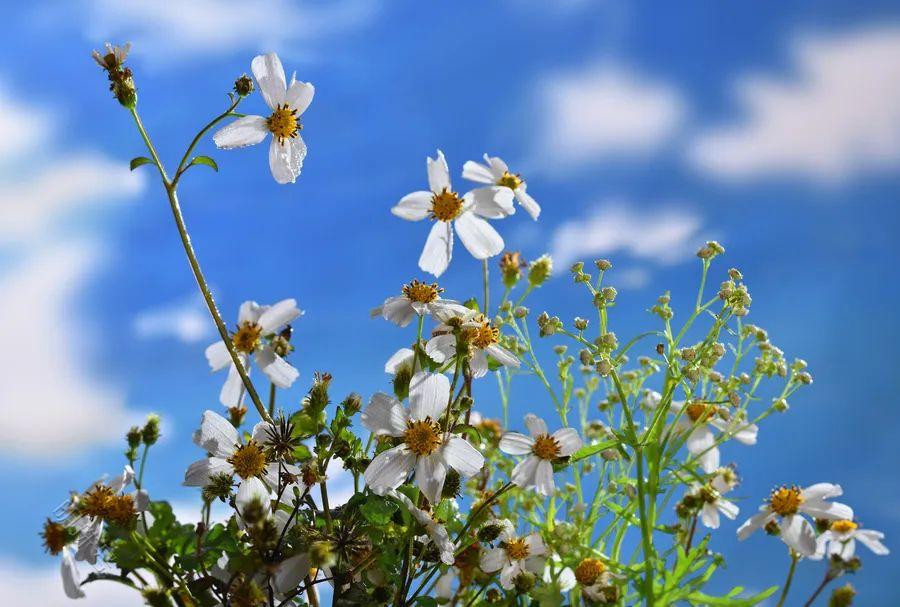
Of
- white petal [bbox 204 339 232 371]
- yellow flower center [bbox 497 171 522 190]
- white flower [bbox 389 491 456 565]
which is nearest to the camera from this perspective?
white flower [bbox 389 491 456 565]

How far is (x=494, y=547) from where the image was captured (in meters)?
1.39

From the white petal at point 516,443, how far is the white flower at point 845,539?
486 millimetres

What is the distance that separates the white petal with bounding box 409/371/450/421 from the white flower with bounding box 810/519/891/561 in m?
0.66

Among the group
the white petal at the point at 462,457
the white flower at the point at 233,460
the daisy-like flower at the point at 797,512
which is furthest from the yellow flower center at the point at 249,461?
the daisy-like flower at the point at 797,512

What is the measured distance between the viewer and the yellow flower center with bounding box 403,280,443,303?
1.28 metres

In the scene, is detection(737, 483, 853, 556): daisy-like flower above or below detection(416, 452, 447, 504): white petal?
above

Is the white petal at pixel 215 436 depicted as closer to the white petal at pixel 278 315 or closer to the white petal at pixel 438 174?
the white petal at pixel 278 315

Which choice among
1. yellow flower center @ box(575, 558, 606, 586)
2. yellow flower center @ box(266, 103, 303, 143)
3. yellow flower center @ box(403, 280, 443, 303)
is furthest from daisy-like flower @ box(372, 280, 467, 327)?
yellow flower center @ box(575, 558, 606, 586)

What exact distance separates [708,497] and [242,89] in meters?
1.04

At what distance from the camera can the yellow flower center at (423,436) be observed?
1143 mm

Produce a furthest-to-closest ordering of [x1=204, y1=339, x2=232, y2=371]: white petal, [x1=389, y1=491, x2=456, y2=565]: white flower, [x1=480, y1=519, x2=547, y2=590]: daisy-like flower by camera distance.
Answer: [x1=480, y1=519, x2=547, y2=590]: daisy-like flower
[x1=204, y1=339, x2=232, y2=371]: white petal
[x1=389, y1=491, x2=456, y2=565]: white flower

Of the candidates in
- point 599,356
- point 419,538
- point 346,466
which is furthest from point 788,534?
point 346,466

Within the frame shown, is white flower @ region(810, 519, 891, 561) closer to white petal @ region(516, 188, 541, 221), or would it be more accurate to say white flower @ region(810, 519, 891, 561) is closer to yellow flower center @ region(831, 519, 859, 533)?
yellow flower center @ region(831, 519, 859, 533)

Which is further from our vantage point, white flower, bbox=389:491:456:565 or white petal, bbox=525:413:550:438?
white petal, bbox=525:413:550:438
